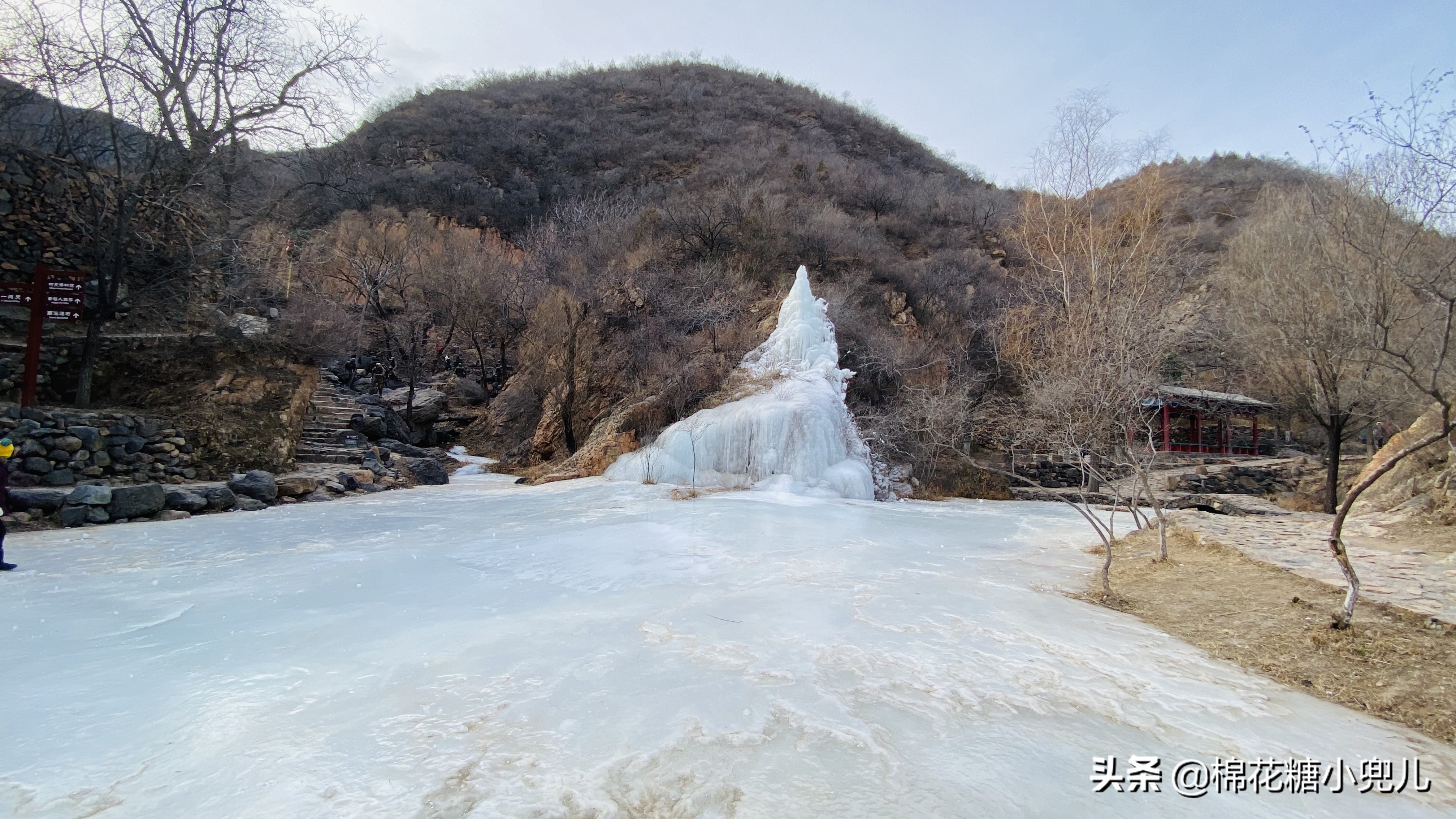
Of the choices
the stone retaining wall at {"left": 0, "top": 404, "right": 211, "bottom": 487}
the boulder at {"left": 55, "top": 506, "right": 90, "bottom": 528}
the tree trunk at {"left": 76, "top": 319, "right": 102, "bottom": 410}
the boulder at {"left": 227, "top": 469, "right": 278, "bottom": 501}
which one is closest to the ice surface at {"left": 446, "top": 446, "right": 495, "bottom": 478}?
the boulder at {"left": 227, "top": 469, "right": 278, "bottom": 501}

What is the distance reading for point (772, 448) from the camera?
1141 centimetres

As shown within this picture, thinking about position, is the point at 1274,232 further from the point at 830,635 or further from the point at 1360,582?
the point at 830,635

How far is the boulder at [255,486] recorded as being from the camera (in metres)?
8.69

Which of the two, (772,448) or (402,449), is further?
(402,449)

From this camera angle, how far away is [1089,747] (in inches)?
103

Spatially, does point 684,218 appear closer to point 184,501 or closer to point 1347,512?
point 184,501

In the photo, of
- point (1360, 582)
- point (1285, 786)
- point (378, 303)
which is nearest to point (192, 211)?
point (378, 303)

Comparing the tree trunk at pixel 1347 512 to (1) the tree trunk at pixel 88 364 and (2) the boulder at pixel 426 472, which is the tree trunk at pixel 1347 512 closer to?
(2) the boulder at pixel 426 472

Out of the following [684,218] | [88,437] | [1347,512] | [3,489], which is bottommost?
[3,489]

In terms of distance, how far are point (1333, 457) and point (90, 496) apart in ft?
59.9

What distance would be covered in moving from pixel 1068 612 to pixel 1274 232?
17.4m

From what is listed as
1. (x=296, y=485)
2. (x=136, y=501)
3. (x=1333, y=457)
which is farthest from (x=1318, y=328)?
(x=136, y=501)

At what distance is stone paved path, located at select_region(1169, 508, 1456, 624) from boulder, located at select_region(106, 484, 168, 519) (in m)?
11.3

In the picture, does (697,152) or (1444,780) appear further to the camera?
(697,152)
